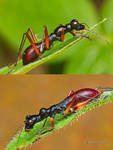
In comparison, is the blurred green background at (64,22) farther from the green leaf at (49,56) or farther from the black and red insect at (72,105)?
the green leaf at (49,56)

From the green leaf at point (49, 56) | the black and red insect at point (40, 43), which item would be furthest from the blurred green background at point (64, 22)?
the green leaf at point (49, 56)

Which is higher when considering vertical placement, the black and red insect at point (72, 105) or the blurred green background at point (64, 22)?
the blurred green background at point (64, 22)

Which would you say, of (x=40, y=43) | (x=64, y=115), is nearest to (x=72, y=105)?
(x=64, y=115)

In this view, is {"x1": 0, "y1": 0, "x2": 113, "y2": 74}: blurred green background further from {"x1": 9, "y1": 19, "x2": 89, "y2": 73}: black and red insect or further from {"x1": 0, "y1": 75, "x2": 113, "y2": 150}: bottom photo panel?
{"x1": 9, "y1": 19, "x2": 89, "y2": 73}: black and red insect

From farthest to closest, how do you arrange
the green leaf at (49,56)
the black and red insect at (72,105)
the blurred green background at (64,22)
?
the blurred green background at (64,22), the black and red insect at (72,105), the green leaf at (49,56)

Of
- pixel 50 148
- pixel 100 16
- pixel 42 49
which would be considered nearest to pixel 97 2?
pixel 100 16

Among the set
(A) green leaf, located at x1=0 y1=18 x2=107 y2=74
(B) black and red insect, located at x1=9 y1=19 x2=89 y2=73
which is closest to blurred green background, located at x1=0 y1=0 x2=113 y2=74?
(B) black and red insect, located at x1=9 y1=19 x2=89 y2=73

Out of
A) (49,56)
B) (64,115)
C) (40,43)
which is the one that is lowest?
(64,115)

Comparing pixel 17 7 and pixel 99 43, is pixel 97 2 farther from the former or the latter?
pixel 17 7

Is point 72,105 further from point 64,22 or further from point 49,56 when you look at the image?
point 64,22
